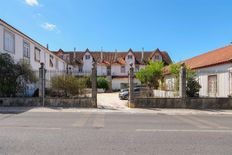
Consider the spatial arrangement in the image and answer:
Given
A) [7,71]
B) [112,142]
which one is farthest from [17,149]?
[7,71]

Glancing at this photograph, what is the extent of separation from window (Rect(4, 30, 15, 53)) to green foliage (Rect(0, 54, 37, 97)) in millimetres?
3675

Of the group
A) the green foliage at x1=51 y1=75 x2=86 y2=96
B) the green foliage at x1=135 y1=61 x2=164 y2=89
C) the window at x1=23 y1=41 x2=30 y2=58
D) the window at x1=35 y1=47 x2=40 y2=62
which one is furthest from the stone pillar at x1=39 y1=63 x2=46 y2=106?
the green foliage at x1=135 y1=61 x2=164 y2=89

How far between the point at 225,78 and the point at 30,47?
63.2ft

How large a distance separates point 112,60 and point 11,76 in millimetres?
39977

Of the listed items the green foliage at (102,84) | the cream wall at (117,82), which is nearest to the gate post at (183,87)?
the green foliage at (102,84)

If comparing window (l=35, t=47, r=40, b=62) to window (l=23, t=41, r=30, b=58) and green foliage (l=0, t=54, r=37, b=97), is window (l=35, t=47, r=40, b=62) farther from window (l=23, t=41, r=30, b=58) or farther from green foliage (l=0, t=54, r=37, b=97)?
green foliage (l=0, t=54, r=37, b=97)

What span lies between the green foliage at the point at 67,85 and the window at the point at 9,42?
5918mm

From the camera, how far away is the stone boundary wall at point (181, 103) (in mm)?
17406

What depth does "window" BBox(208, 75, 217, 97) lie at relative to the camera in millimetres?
20500

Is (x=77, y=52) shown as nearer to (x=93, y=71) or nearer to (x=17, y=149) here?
(x=93, y=71)

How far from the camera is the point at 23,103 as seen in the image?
674 inches

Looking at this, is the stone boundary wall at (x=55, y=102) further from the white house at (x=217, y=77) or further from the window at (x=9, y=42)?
the white house at (x=217, y=77)

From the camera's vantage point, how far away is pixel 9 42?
2233 cm

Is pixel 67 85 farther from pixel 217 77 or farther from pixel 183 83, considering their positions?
pixel 217 77
